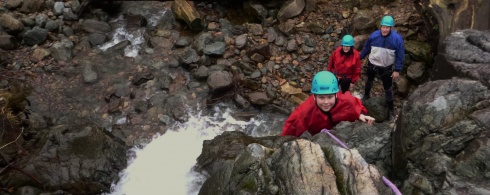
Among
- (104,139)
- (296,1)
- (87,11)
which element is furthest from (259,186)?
(87,11)

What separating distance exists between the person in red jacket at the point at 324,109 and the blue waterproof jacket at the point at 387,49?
1.69m

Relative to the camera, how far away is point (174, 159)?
8422mm

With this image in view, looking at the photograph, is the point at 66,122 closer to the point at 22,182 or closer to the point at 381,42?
the point at 22,182

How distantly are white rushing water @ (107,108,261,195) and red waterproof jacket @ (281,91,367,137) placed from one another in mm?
2426

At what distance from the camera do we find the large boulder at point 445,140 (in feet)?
12.9

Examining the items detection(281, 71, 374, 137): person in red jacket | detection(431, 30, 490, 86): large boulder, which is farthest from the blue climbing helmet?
detection(431, 30, 490, 86): large boulder

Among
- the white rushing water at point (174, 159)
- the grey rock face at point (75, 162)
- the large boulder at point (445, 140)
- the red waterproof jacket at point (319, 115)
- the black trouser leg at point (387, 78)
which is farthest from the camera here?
the white rushing water at point (174, 159)

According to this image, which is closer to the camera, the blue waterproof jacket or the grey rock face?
the blue waterproof jacket

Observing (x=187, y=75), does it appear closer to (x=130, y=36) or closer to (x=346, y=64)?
(x=130, y=36)

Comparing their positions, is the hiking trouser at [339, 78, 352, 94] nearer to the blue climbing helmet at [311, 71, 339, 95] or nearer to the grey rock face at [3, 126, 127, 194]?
the blue climbing helmet at [311, 71, 339, 95]

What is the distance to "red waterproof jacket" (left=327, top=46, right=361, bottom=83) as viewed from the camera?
7.31 metres

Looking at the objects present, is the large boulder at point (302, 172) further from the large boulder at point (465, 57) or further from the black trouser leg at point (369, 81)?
the black trouser leg at point (369, 81)

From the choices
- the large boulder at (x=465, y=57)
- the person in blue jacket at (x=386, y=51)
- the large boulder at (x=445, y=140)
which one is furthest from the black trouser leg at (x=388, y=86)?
the large boulder at (x=445, y=140)

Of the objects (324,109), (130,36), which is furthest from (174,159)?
(130,36)
